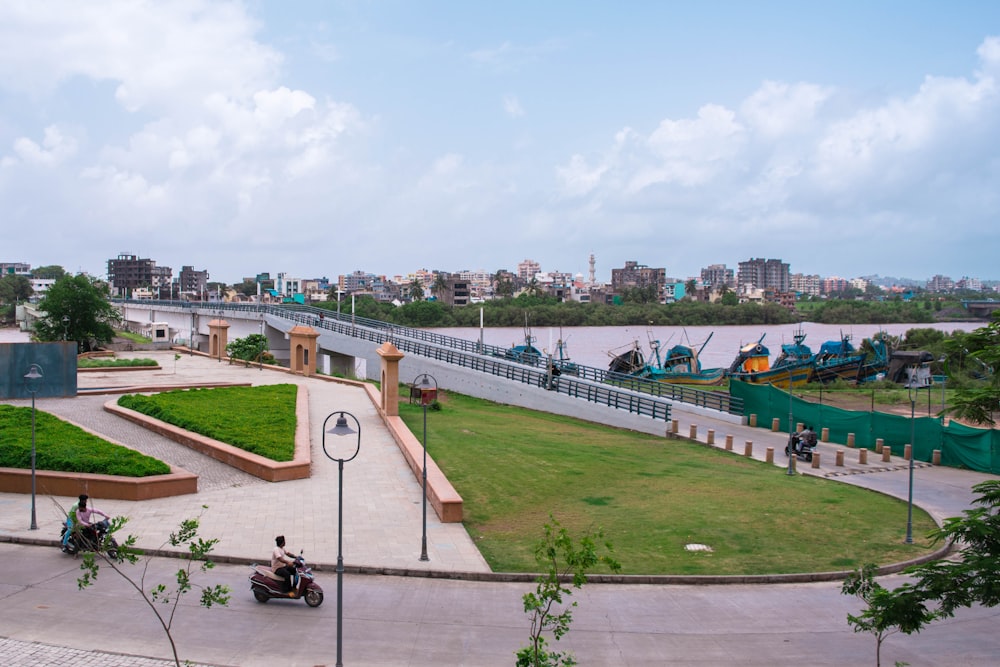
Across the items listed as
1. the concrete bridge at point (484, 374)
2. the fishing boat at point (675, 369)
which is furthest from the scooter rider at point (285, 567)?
the fishing boat at point (675, 369)

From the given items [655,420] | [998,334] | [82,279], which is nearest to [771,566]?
[998,334]

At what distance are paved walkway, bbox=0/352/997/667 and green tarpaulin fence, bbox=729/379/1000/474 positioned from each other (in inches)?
161

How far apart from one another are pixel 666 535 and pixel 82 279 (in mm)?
46801

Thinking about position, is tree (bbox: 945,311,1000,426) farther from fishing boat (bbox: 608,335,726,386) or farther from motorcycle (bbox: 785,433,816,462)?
fishing boat (bbox: 608,335,726,386)

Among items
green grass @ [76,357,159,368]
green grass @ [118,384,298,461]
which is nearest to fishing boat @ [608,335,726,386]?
green grass @ [118,384,298,461]

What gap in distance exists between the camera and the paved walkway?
11.1 metres

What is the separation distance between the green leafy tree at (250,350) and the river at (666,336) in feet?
114

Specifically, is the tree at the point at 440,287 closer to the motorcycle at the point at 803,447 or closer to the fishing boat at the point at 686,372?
the fishing boat at the point at 686,372

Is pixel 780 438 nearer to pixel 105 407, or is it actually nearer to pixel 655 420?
pixel 655 420

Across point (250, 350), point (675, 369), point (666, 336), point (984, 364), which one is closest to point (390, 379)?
point (984, 364)

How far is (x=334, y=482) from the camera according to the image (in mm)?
20203

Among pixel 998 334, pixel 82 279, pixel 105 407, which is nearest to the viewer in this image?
pixel 998 334

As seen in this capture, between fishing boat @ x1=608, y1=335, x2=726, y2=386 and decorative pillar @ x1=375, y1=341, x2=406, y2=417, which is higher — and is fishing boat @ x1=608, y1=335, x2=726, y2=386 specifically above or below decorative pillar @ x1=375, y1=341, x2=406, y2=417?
below

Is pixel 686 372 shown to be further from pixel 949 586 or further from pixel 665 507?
pixel 949 586
